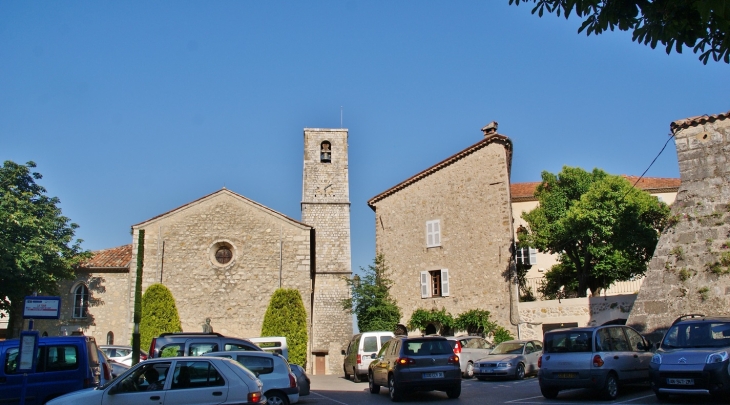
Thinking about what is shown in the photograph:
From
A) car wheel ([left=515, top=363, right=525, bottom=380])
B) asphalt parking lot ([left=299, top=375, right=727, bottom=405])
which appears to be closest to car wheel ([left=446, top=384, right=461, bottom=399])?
asphalt parking lot ([left=299, top=375, right=727, bottom=405])

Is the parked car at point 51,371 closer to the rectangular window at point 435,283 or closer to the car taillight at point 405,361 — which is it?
the car taillight at point 405,361

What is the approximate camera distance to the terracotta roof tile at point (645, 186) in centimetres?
3500

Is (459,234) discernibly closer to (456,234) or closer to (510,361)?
(456,234)

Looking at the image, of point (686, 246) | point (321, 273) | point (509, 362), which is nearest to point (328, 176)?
point (321, 273)

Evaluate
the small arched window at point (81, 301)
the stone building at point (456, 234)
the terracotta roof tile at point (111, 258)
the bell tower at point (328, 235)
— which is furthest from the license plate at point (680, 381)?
the small arched window at point (81, 301)

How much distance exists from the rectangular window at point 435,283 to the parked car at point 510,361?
26.4 ft

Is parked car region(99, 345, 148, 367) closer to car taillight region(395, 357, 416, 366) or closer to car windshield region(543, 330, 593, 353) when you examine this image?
car taillight region(395, 357, 416, 366)

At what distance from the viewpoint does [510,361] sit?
17.7m

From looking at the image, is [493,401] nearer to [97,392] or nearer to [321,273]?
[97,392]

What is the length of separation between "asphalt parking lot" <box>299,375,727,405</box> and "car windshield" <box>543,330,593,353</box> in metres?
0.97

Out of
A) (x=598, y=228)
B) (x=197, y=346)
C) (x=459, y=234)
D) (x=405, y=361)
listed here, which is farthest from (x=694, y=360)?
(x=459, y=234)

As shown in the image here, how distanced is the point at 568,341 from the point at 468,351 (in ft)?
28.8

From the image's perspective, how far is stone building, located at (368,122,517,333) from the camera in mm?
25828

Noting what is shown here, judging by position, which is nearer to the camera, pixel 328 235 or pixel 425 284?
pixel 425 284
